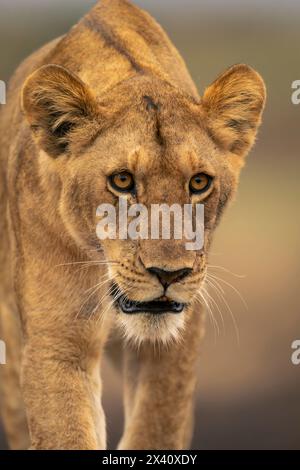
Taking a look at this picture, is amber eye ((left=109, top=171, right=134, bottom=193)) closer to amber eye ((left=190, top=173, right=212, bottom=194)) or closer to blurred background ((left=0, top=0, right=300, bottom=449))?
amber eye ((left=190, top=173, right=212, bottom=194))

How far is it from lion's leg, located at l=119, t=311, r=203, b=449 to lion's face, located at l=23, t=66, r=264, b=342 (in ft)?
1.71

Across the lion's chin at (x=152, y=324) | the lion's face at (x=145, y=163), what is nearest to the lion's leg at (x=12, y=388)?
the lion's face at (x=145, y=163)

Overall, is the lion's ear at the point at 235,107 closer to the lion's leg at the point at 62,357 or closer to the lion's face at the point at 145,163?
the lion's face at the point at 145,163

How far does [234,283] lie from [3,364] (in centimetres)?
515

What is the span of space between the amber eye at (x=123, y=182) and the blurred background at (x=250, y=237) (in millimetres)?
1004

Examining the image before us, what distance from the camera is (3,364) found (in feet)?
21.4

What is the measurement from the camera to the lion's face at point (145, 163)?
471cm

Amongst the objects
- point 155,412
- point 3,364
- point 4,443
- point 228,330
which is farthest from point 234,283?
point 155,412

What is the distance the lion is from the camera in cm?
476

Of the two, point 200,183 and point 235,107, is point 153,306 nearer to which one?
point 200,183

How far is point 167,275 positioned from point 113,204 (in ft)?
1.08

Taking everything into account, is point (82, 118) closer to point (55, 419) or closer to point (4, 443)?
point (55, 419)

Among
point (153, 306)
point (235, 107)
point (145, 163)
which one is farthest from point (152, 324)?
point (235, 107)

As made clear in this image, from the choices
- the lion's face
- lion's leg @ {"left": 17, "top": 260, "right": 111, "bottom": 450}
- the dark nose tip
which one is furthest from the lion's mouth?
lion's leg @ {"left": 17, "top": 260, "right": 111, "bottom": 450}
